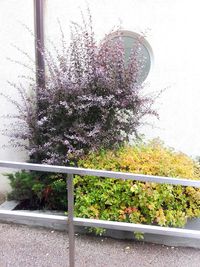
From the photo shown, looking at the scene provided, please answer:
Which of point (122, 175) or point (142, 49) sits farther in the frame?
point (142, 49)

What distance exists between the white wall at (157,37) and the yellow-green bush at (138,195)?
1237mm

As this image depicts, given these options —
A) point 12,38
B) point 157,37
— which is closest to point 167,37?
point 157,37

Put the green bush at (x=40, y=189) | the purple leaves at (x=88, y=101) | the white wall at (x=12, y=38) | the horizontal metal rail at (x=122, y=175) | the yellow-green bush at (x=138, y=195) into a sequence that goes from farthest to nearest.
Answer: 1. the white wall at (x=12, y=38)
2. the green bush at (x=40, y=189)
3. the purple leaves at (x=88, y=101)
4. the yellow-green bush at (x=138, y=195)
5. the horizontal metal rail at (x=122, y=175)

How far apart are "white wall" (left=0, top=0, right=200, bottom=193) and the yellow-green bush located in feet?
4.06

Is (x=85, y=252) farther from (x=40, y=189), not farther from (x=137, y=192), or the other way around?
(x=40, y=189)

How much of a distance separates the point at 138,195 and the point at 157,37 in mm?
2319

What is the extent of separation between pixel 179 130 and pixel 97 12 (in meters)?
1.96

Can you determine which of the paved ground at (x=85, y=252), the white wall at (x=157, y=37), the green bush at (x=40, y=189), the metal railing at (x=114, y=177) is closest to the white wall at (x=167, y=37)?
the white wall at (x=157, y=37)

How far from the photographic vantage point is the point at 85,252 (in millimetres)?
3826

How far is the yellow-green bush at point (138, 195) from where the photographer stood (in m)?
3.84

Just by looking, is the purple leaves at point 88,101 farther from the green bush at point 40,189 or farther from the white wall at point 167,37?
the white wall at point 167,37

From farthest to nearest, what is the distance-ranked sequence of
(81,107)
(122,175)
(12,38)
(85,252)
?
(12,38)
(81,107)
(85,252)
(122,175)

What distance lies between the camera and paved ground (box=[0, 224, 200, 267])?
3.63m

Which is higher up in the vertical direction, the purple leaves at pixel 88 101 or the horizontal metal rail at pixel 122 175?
the purple leaves at pixel 88 101
